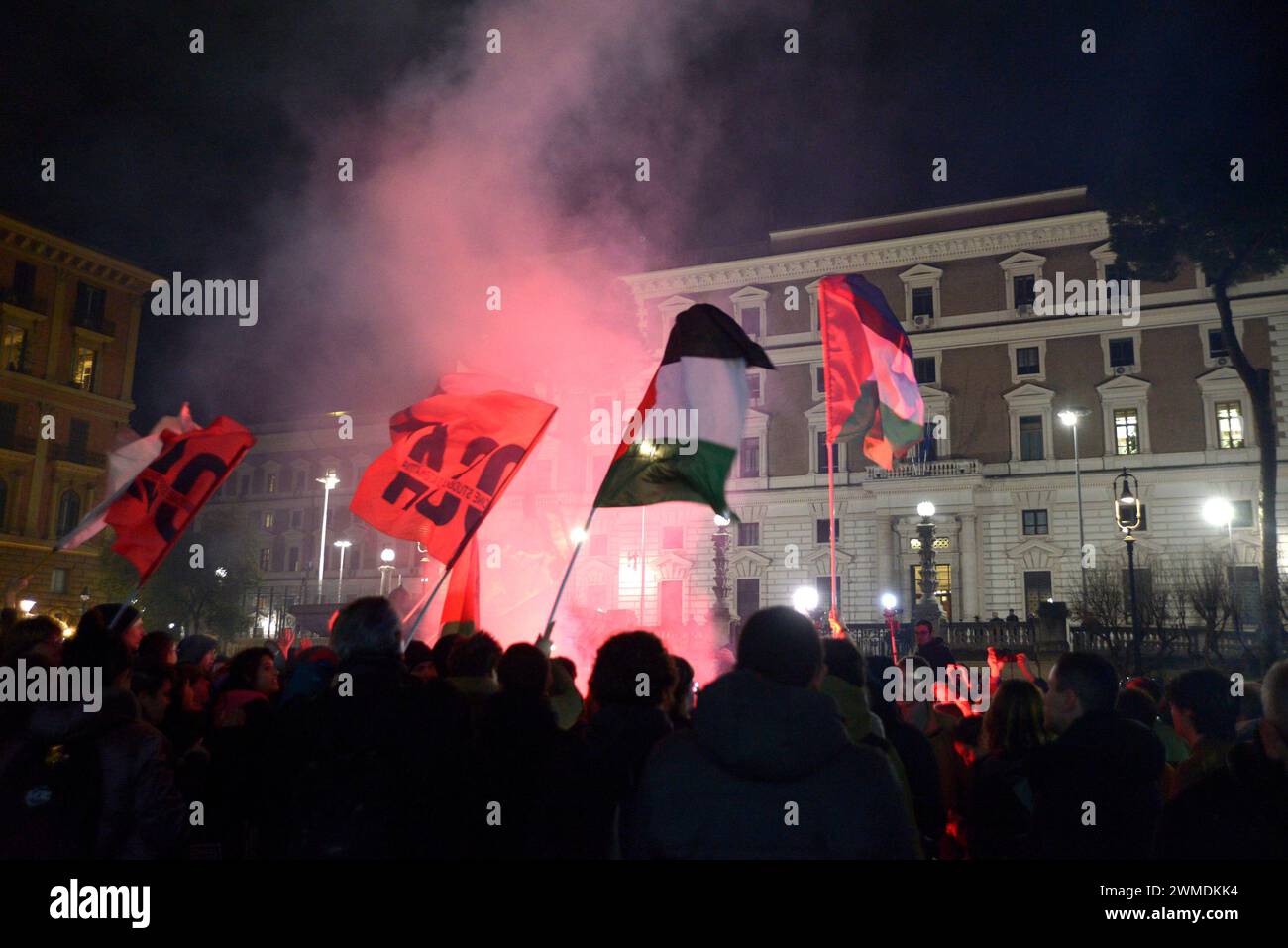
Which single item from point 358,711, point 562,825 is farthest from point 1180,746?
point 358,711

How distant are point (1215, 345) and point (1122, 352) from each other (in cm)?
323

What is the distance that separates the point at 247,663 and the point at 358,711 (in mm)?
1806

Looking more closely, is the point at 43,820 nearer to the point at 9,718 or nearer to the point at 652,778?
the point at 9,718

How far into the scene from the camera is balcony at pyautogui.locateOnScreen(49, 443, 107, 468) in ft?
136

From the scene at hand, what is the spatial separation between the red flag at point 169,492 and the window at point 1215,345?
125 ft

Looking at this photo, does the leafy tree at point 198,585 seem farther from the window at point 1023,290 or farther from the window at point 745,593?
the window at point 1023,290

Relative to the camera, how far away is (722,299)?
43.6 meters

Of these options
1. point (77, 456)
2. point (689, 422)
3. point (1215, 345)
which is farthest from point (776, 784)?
point (77, 456)

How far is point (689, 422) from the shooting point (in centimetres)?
612

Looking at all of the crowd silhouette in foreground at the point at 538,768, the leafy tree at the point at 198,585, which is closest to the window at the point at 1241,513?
the crowd silhouette in foreground at the point at 538,768

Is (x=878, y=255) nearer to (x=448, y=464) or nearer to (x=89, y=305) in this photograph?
(x=448, y=464)

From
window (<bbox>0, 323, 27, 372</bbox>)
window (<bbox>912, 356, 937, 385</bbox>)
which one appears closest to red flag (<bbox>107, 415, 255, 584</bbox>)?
window (<bbox>912, 356, 937, 385</bbox>)

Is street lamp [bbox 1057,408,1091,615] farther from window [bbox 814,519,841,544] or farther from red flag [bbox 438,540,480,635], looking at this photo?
red flag [bbox 438,540,480,635]

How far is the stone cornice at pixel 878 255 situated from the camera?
123ft
